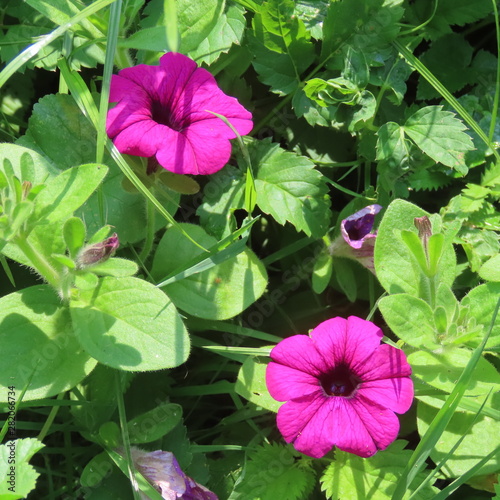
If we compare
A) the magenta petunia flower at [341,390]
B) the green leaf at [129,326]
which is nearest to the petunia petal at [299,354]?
the magenta petunia flower at [341,390]

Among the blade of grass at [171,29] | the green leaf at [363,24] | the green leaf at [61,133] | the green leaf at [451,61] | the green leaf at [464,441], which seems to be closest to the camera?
the blade of grass at [171,29]

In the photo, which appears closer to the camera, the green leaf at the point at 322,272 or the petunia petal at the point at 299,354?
the petunia petal at the point at 299,354

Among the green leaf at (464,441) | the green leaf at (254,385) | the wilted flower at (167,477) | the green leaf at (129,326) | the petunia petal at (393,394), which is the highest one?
the green leaf at (129,326)

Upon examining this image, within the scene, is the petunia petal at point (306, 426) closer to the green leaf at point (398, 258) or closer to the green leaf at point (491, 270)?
the green leaf at point (398, 258)

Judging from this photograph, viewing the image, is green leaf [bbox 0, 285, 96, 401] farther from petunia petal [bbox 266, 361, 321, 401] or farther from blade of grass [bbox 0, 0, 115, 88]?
blade of grass [bbox 0, 0, 115, 88]

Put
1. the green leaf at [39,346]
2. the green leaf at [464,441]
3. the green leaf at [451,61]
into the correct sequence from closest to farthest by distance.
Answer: the green leaf at [39,346], the green leaf at [464,441], the green leaf at [451,61]

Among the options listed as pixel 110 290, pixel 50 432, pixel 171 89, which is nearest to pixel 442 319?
pixel 110 290

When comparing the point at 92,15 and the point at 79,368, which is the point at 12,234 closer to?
the point at 79,368

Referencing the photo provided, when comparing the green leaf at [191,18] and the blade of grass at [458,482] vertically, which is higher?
the green leaf at [191,18]
